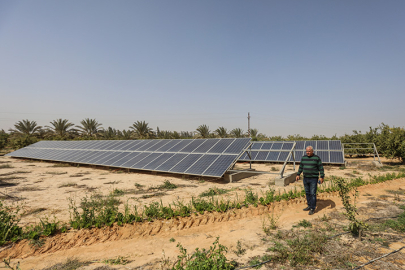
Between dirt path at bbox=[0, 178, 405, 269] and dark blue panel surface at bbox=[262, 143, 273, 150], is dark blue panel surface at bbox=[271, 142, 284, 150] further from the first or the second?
dirt path at bbox=[0, 178, 405, 269]

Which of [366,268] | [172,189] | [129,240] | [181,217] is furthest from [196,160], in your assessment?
[366,268]

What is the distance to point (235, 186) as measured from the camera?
12.7 m

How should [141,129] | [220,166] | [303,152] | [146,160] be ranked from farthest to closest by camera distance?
[141,129] < [303,152] < [146,160] < [220,166]

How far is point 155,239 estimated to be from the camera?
6168 mm

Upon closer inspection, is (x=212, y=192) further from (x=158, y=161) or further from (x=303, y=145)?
(x=303, y=145)

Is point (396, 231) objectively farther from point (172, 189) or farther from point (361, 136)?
point (361, 136)

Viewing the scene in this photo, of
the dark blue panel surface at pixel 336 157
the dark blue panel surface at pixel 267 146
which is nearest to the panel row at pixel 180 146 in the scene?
the dark blue panel surface at pixel 267 146

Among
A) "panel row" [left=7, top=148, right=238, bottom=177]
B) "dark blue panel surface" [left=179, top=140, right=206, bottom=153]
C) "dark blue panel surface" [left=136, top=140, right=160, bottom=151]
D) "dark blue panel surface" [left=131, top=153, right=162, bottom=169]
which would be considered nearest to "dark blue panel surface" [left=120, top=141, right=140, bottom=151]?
"panel row" [left=7, top=148, right=238, bottom=177]

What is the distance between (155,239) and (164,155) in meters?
12.3

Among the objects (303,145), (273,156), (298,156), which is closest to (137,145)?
(273,156)

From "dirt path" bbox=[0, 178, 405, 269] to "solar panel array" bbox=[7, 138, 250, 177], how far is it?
5.39m

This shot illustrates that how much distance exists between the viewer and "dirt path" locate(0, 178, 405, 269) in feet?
16.9

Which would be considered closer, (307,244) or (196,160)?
(307,244)

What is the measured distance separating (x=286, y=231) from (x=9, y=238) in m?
8.37
